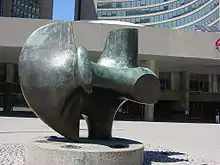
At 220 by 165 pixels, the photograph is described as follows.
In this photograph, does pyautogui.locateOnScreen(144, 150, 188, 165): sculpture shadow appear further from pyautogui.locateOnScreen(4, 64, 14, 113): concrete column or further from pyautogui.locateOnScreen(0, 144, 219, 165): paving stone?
pyautogui.locateOnScreen(4, 64, 14, 113): concrete column

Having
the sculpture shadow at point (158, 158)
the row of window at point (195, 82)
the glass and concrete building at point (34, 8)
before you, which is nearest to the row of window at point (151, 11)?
the glass and concrete building at point (34, 8)

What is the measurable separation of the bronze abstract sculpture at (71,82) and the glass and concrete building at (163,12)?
8401 cm

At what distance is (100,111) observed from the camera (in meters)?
8.22

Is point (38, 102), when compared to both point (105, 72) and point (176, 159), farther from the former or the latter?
point (176, 159)

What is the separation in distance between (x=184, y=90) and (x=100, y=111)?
111 feet

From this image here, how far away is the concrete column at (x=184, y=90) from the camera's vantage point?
39844 mm

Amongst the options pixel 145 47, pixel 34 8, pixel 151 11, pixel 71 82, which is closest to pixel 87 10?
pixel 34 8

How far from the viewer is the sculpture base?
684cm

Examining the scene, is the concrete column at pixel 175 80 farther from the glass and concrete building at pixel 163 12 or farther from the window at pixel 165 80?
the glass and concrete building at pixel 163 12

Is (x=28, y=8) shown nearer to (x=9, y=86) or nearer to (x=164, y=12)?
(x=164, y=12)

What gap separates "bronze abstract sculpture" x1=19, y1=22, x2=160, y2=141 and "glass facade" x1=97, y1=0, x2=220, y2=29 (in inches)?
3322

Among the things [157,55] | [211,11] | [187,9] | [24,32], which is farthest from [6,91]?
[187,9]

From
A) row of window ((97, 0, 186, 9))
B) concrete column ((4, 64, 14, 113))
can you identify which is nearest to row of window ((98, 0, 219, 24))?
row of window ((97, 0, 186, 9))

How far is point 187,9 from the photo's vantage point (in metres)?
102
